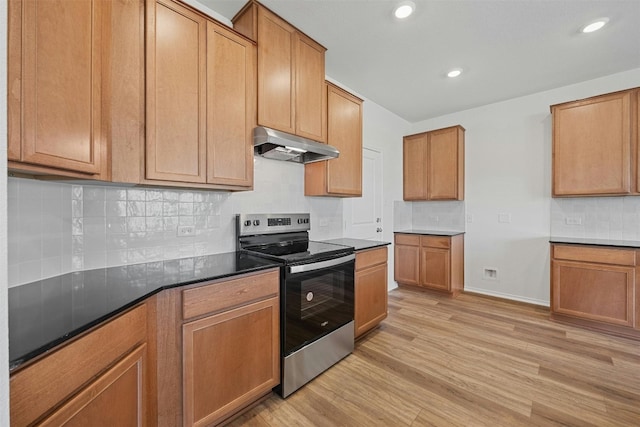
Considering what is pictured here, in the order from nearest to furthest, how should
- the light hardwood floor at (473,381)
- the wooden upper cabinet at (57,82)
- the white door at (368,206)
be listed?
the wooden upper cabinet at (57,82), the light hardwood floor at (473,381), the white door at (368,206)

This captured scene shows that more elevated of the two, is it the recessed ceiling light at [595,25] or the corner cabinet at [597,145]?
the recessed ceiling light at [595,25]

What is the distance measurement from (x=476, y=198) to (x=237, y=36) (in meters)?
3.78

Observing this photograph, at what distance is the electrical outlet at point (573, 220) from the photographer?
126 inches

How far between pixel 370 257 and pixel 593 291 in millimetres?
→ 2370

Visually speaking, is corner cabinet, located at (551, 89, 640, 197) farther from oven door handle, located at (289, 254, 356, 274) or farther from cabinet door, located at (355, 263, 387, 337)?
oven door handle, located at (289, 254, 356, 274)

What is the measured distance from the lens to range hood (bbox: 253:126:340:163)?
1874mm

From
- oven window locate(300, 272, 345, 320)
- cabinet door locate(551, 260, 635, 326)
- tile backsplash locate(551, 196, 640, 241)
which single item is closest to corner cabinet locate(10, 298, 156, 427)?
oven window locate(300, 272, 345, 320)

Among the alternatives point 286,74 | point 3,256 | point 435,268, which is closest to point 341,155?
point 286,74

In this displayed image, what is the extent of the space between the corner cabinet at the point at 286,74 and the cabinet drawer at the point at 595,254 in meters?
2.87

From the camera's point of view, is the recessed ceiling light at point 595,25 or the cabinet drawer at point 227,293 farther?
the recessed ceiling light at point 595,25

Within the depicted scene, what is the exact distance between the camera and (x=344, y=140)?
269 centimetres

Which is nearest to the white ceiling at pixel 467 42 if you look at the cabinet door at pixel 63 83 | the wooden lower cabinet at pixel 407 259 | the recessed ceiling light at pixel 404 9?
the recessed ceiling light at pixel 404 9

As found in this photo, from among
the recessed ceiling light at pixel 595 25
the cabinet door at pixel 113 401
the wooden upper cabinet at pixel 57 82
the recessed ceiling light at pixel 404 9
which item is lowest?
the cabinet door at pixel 113 401

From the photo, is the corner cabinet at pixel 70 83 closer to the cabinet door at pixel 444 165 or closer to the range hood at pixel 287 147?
the range hood at pixel 287 147
